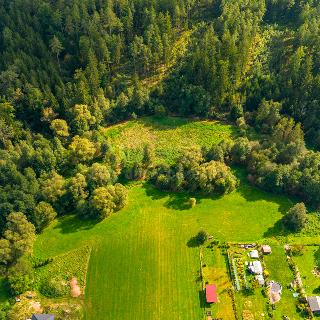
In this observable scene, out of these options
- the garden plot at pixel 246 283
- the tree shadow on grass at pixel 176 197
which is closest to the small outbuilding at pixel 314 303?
the garden plot at pixel 246 283

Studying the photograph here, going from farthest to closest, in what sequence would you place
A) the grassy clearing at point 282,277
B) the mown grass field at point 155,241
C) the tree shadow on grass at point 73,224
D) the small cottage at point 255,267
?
the tree shadow on grass at point 73,224 → the small cottage at point 255,267 → the mown grass field at point 155,241 → the grassy clearing at point 282,277

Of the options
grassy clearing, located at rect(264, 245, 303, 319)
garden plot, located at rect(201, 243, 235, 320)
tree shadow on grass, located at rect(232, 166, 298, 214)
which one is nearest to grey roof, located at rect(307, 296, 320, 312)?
grassy clearing, located at rect(264, 245, 303, 319)

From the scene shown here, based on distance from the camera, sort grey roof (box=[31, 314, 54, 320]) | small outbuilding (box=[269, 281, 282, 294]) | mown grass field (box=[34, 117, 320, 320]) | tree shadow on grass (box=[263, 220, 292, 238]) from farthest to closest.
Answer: tree shadow on grass (box=[263, 220, 292, 238]), small outbuilding (box=[269, 281, 282, 294]), mown grass field (box=[34, 117, 320, 320]), grey roof (box=[31, 314, 54, 320])

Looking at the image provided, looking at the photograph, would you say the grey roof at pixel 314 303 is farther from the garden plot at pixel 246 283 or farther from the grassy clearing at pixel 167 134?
the grassy clearing at pixel 167 134

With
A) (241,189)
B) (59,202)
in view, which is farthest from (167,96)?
(59,202)

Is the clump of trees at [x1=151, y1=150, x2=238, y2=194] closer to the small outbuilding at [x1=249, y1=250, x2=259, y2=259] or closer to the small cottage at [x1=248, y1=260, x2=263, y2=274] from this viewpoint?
the small outbuilding at [x1=249, y1=250, x2=259, y2=259]

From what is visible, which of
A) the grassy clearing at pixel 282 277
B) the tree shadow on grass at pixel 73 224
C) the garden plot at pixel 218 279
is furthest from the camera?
the tree shadow on grass at pixel 73 224
